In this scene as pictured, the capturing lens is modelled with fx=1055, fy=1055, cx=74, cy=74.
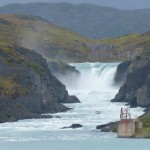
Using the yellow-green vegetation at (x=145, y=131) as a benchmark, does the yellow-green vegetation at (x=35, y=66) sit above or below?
above

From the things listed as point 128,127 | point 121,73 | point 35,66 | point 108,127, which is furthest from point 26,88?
point 121,73

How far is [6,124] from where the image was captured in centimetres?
12912

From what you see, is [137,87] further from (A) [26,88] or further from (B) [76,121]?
(B) [76,121]

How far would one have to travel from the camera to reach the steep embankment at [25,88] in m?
138

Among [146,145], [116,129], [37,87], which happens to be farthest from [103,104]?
[146,145]

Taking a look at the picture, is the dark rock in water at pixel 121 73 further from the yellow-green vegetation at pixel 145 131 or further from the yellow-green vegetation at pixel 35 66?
the yellow-green vegetation at pixel 145 131

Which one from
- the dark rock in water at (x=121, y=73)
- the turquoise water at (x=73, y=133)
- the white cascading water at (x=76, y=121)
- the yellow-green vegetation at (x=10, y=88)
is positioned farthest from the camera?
the dark rock in water at (x=121, y=73)

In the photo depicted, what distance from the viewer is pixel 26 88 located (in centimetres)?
14575

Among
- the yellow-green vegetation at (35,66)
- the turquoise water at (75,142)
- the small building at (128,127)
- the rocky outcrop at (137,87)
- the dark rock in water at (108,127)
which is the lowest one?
the turquoise water at (75,142)

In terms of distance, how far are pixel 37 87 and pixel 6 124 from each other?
20.2 metres

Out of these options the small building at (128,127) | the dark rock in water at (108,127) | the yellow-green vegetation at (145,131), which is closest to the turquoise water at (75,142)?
the small building at (128,127)

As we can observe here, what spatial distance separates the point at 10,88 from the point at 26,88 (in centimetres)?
253

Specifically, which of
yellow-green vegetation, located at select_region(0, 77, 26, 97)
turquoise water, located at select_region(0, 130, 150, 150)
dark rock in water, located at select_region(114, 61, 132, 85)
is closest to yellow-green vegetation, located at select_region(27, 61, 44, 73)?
yellow-green vegetation, located at select_region(0, 77, 26, 97)

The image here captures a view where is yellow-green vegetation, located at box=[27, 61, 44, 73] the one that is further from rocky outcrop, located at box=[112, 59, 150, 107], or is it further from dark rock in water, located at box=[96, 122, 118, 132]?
dark rock in water, located at box=[96, 122, 118, 132]
